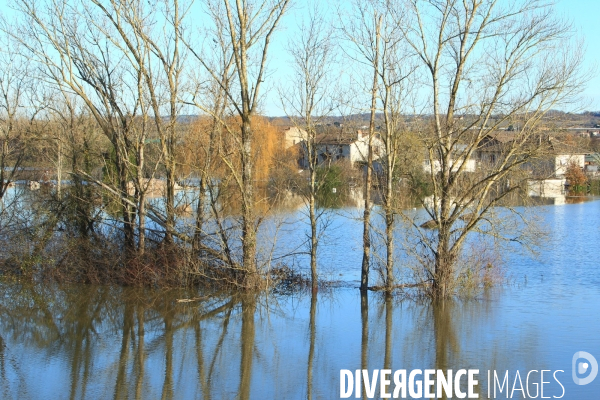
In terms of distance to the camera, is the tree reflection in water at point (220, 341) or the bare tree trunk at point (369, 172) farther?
the bare tree trunk at point (369, 172)

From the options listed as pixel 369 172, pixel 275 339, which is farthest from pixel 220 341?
pixel 369 172

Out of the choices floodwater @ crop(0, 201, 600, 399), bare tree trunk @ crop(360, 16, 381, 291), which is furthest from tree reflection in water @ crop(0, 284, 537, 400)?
bare tree trunk @ crop(360, 16, 381, 291)

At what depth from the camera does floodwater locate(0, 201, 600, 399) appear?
396 inches

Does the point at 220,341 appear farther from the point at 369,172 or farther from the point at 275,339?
the point at 369,172

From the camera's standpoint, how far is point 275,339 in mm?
12602

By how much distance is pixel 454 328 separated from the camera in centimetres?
1317

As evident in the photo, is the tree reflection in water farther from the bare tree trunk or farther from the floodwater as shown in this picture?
the bare tree trunk

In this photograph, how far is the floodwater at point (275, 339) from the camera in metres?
10.1

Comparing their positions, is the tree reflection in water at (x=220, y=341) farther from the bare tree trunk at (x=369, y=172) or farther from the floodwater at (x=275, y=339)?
the bare tree trunk at (x=369, y=172)

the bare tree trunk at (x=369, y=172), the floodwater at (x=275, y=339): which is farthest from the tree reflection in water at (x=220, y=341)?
the bare tree trunk at (x=369, y=172)

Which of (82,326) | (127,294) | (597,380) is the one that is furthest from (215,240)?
(597,380)

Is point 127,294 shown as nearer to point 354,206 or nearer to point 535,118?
point 535,118

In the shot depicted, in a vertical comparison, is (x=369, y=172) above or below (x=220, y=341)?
above

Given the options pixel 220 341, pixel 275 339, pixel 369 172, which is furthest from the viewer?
pixel 369 172
